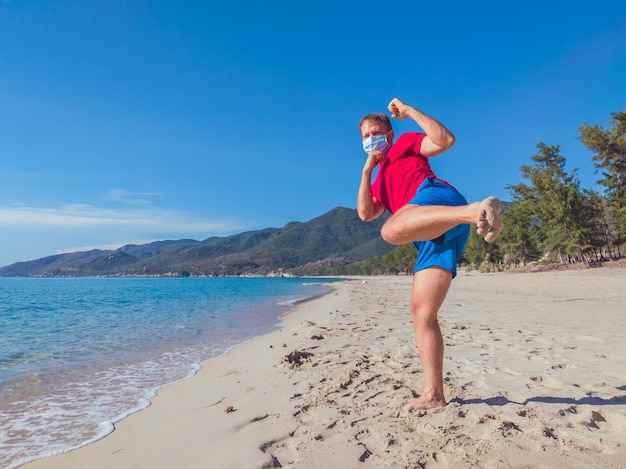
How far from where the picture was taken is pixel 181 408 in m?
3.70

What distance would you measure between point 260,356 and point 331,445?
3.77 m

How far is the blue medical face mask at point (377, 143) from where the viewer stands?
2740 millimetres

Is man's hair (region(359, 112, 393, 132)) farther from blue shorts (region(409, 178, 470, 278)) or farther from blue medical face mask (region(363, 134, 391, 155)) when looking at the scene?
blue shorts (region(409, 178, 470, 278))

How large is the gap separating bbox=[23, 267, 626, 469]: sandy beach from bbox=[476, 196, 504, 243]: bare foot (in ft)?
3.80

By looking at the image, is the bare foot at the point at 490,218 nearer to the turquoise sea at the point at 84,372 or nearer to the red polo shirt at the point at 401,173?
the red polo shirt at the point at 401,173

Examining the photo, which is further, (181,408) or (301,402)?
(181,408)

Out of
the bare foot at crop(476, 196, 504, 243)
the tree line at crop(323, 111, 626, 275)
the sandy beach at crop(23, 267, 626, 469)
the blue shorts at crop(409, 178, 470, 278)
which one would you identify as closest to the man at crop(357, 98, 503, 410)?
the blue shorts at crop(409, 178, 470, 278)

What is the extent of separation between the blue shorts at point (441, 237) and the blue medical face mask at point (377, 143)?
16.2 inches

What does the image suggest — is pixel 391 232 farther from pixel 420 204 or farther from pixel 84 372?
pixel 84 372

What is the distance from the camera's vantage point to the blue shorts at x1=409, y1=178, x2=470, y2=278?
2.40 metres

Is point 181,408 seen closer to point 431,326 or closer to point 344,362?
point 344,362

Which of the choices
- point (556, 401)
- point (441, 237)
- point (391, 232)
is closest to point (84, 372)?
point (391, 232)

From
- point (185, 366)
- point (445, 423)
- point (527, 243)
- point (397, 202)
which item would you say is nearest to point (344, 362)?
point (445, 423)

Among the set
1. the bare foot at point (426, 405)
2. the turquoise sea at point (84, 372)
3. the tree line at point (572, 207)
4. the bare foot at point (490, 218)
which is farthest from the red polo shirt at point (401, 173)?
the tree line at point (572, 207)
